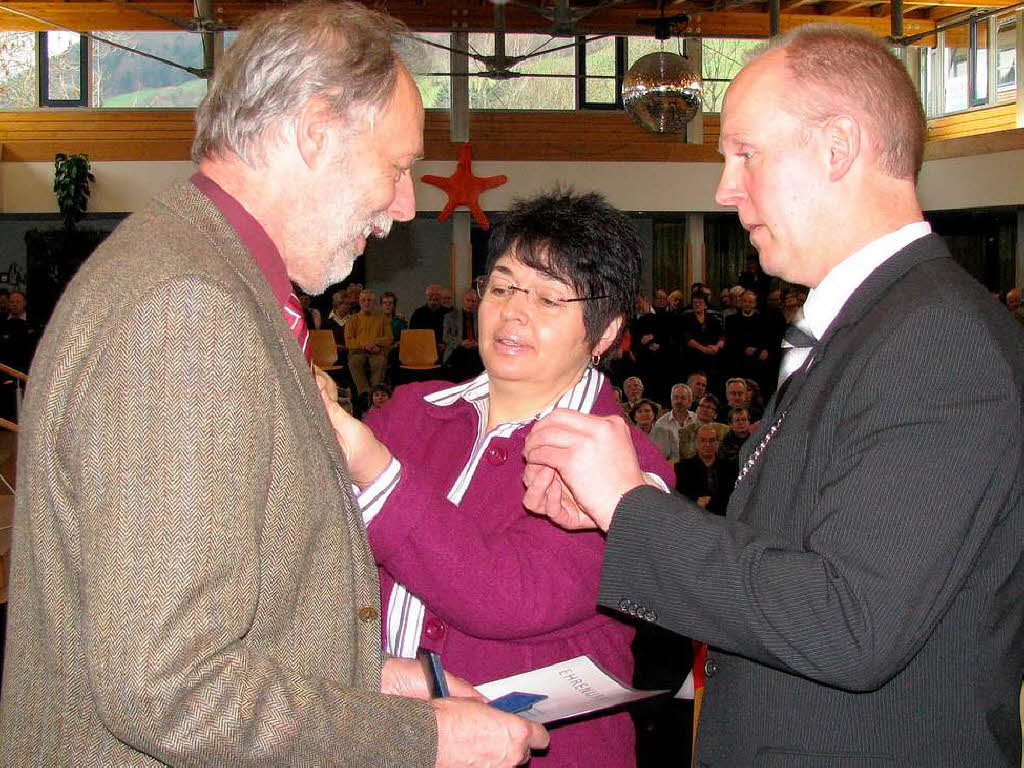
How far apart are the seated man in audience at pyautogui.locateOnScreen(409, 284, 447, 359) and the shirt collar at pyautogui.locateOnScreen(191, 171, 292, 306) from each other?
11116mm

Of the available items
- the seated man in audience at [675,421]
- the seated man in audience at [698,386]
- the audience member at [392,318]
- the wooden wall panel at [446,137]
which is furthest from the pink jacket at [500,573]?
the wooden wall panel at [446,137]

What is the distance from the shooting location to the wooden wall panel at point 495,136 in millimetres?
14859

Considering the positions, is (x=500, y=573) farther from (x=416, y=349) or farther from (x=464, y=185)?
(x=464, y=185)

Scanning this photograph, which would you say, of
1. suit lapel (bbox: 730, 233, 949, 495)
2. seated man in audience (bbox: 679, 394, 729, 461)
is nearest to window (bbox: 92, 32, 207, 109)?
seated man in audience (bbox: 679, 394, 729, 461)

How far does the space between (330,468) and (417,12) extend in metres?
13.5

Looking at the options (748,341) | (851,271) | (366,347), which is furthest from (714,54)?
(851,271)

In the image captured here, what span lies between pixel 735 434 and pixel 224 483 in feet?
22.0

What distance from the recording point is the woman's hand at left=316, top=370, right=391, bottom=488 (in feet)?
5.33

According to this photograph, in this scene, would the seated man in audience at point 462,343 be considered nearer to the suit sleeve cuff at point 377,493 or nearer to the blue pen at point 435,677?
the suit sleeve cuff at point 377,493

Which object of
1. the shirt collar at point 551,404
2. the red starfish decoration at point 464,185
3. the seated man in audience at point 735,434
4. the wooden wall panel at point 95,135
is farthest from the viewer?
the wooden wall panel at point 95,135

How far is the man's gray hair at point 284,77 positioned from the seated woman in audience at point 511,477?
480mm

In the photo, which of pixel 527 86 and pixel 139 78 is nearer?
pixel 139 78

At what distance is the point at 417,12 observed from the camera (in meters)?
13.8

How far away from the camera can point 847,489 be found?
120 cm
